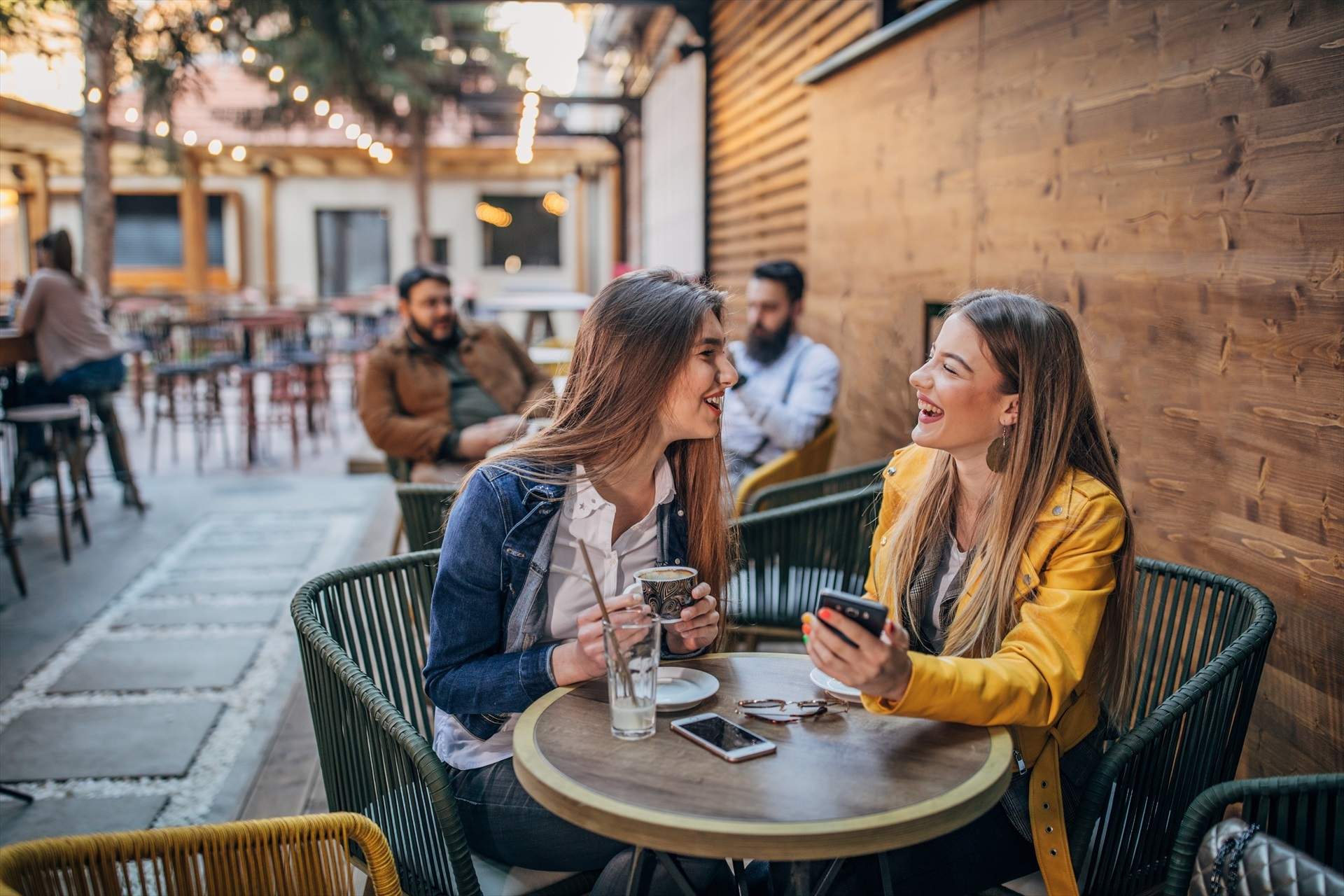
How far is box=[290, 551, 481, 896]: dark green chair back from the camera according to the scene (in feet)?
5.22

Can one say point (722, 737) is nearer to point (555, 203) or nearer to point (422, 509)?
point (422, 509)

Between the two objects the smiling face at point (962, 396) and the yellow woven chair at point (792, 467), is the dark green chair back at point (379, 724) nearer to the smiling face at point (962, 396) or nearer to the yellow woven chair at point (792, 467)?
the smiling face at point (962, 396)

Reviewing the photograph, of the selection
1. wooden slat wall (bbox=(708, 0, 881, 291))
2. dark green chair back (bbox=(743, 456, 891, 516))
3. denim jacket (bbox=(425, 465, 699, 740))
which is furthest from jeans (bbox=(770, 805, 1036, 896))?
wooden slat wall (bbox=(708, 0, 881, 291))

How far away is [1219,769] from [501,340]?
352cm

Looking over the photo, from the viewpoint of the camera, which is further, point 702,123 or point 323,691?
point 702,123

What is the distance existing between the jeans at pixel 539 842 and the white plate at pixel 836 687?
0.27 meters

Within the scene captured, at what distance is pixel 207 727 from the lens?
12.0 feet

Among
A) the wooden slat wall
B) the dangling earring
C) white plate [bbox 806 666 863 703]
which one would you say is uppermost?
the wooden slat wall

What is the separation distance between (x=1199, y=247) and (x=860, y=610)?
158 cm

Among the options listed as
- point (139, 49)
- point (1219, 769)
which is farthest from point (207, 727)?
point (139, 49)

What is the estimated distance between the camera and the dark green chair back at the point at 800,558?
3109 mm

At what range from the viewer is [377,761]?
5.70 feet

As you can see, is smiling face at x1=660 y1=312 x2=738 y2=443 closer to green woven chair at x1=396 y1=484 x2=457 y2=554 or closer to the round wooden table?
the round wooden table

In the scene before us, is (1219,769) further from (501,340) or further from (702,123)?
(702,123)
